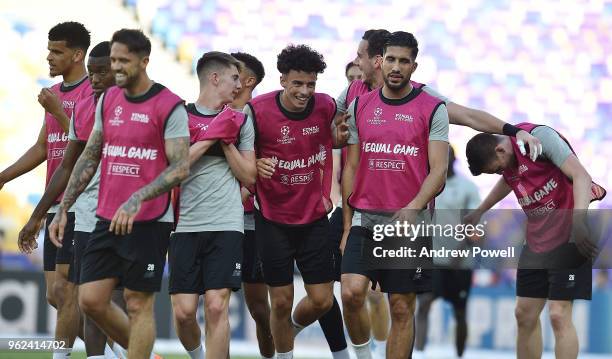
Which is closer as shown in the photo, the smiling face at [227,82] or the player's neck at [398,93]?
the smiling face at [227,82]

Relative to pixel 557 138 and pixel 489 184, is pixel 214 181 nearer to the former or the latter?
pixel 557 138

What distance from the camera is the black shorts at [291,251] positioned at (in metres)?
8.18

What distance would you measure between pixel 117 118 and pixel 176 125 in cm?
37

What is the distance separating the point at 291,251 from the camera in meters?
8.23

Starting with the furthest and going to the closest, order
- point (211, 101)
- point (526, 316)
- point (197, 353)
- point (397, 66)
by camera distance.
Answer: point (526, 316)
point (197, 353)
point (397, 66)
point (211, 101)

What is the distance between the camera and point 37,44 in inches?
658

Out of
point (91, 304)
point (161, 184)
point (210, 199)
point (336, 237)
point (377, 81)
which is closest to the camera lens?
point (161, 184)

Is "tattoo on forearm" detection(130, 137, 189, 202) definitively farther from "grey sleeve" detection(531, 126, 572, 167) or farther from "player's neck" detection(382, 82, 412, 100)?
"grey sleeve" detection(531, 126, 572, 167)

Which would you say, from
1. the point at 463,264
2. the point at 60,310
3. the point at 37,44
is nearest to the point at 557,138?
the point at 60,310

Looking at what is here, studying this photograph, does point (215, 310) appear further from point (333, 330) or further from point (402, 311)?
point (333, 330)

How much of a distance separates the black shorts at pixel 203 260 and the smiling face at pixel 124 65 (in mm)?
1146

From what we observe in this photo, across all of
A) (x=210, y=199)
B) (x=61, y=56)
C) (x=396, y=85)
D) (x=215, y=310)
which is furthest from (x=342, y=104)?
(x=215, y=310)

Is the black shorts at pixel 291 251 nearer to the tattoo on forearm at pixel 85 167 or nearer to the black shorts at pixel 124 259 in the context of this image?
the black shorts at pixel 124 259

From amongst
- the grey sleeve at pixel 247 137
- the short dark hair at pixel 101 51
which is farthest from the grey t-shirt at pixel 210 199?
the short dark hair at pixel 101 51
